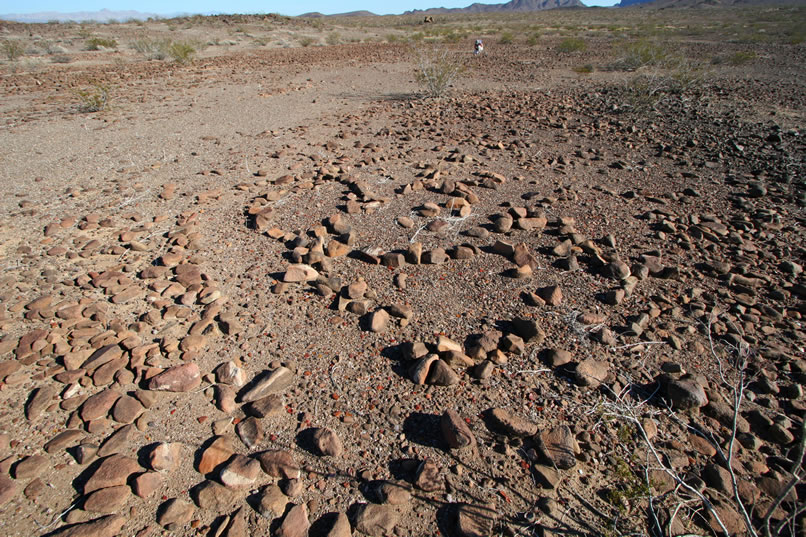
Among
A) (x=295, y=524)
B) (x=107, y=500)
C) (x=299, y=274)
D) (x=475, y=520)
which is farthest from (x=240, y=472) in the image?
(x=299, y=274)

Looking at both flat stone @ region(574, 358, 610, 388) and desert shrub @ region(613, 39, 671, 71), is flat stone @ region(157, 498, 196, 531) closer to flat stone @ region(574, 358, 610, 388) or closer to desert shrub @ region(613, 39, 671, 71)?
flat stone @ region(574, 358, 610, 388)

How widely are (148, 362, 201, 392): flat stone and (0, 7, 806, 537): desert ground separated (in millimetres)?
12

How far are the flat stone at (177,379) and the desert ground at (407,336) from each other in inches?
0.5

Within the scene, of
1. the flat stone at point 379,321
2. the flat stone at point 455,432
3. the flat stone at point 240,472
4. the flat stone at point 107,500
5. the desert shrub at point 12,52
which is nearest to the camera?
the flat stone at point 107,500

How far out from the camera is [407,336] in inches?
116

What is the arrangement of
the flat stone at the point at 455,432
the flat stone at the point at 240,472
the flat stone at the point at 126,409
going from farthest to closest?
the flat stone at the point at 126,409 < the flat stone at the point at 455,432 < the flat stone at the point at 240,472

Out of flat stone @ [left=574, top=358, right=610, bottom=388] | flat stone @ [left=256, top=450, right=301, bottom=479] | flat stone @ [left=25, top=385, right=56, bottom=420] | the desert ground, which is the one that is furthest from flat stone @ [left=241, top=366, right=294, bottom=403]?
flat stone @ [left=574, top=358, right=610, bottom=388]

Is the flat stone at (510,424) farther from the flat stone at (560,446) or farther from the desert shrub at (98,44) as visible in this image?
the desert shrub at (98,44)

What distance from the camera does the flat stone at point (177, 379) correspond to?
99.8 inches

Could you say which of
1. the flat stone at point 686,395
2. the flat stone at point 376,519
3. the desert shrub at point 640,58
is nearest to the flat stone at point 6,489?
the flat stone at point 376,519

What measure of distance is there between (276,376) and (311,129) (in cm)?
644

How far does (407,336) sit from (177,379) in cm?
148

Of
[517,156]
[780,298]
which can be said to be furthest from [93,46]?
[780,298]

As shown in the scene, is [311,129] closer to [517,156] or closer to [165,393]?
[517,156]
